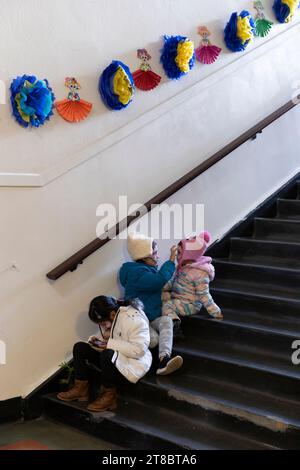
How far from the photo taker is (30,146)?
11.3ft

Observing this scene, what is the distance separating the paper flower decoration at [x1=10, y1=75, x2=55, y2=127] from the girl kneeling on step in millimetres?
1155

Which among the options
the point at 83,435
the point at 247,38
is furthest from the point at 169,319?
the point at 247,38

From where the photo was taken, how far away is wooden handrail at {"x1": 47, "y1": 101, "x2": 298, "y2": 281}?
354 cm

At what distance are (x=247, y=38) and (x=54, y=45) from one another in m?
1.77

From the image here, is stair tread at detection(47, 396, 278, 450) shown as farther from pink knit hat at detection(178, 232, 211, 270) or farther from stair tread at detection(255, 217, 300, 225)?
stair tread at detection(255, 217, 300, 225)

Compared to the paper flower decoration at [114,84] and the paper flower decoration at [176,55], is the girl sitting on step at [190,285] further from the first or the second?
the paper flower decoration at [176,55]

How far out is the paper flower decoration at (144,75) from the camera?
4.02 meters

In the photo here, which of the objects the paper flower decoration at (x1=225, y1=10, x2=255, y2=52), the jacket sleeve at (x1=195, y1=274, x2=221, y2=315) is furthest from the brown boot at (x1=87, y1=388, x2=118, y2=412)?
the paper flower decoration at (x1=225, y1=10, x2=255, y2=52)

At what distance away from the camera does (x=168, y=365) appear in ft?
11.1

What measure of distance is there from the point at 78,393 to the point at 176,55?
8.03ft

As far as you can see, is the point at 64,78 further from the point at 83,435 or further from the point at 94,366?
the point at 83,435

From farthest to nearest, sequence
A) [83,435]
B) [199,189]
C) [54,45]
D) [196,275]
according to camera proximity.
A: [199,189]
[196,275]
[54,45]
[83,435]

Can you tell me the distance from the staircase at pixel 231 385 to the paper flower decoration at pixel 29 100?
1657mm

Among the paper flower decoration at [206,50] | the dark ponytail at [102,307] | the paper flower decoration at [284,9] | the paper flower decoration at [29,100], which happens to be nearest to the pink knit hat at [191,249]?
the dark ponytail at [102,307]
